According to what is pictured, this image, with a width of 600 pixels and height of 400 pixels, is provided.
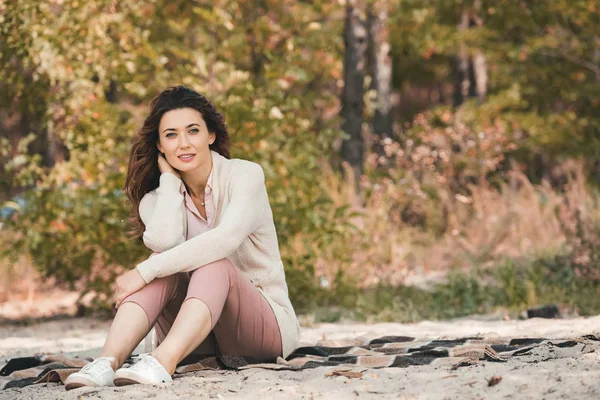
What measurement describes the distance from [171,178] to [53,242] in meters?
2.82

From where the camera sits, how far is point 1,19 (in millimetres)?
6297

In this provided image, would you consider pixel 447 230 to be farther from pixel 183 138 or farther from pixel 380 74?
pixel 380 74

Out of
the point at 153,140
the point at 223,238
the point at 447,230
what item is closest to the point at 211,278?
the point at 223,238

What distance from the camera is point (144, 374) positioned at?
3.39 m

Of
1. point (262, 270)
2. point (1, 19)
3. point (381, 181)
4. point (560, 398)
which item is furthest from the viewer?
point (381, 181)

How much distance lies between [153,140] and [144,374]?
1282 mm

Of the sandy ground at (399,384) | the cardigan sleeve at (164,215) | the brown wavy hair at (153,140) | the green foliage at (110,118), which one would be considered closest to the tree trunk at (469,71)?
the green foliage at (110,118)

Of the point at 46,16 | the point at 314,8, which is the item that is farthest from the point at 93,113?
the point at 314,8

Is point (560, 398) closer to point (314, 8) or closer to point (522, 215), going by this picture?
point (314, 8)

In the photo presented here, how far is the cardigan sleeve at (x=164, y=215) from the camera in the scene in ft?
12.8

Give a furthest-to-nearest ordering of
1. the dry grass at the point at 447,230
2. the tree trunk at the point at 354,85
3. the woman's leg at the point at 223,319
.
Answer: the tree trunk at the point at 354,85 < the dry grass at the point at 447,230 < the woman's leg at the point at 223,319

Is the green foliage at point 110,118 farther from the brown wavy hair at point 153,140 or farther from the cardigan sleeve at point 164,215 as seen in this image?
the cardigan sleeve at point 164,215

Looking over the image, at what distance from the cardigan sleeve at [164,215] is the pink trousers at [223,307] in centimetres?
16

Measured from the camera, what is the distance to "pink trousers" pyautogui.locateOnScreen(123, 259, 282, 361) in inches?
144
